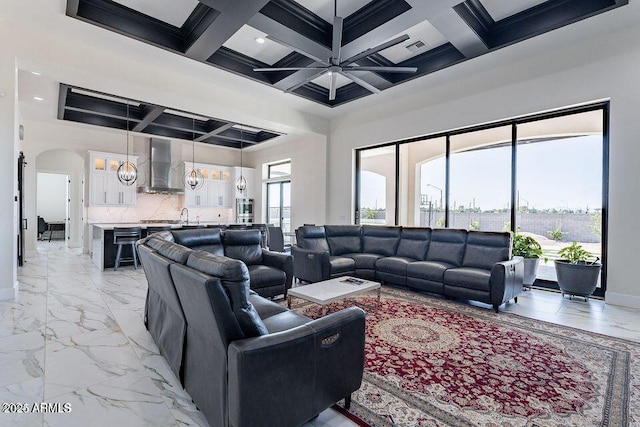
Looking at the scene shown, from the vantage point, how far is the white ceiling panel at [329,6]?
147 inches

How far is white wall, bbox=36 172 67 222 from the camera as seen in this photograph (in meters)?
11.7

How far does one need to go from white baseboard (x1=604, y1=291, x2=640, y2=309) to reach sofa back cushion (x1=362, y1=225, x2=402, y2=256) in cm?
287

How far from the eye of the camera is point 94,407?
186cm

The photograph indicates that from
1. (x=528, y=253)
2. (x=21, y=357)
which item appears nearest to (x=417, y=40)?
(x=528, y=253)

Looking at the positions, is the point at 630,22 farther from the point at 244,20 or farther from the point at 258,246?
the point at 258,246

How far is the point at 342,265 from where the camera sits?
4.80 metres

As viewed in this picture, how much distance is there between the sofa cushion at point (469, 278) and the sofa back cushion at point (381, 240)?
133 centimetres

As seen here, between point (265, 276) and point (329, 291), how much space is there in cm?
92

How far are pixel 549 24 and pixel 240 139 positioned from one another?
7376 mm

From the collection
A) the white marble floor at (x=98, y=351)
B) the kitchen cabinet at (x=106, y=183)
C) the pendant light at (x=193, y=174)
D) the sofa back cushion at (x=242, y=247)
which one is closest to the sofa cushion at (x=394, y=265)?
the white marble floor at (x=98, y=351)

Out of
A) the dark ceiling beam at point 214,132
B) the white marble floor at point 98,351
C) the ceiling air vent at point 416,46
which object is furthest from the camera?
the dark ceiling beam at point 214,132

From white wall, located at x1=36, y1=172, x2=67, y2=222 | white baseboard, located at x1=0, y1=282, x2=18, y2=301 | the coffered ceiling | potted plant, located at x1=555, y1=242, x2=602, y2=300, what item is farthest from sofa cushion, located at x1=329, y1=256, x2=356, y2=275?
white wall, located at x1=36, y1=172, x2=67, y2=222

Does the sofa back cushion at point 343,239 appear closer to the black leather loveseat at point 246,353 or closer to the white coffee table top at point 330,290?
the white coffee table top at point 330,290

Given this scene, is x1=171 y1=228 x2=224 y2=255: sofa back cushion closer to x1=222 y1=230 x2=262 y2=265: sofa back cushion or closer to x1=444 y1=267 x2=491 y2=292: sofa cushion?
x1=222 y1=230 x2=262 y2=265: sofa back cushion
